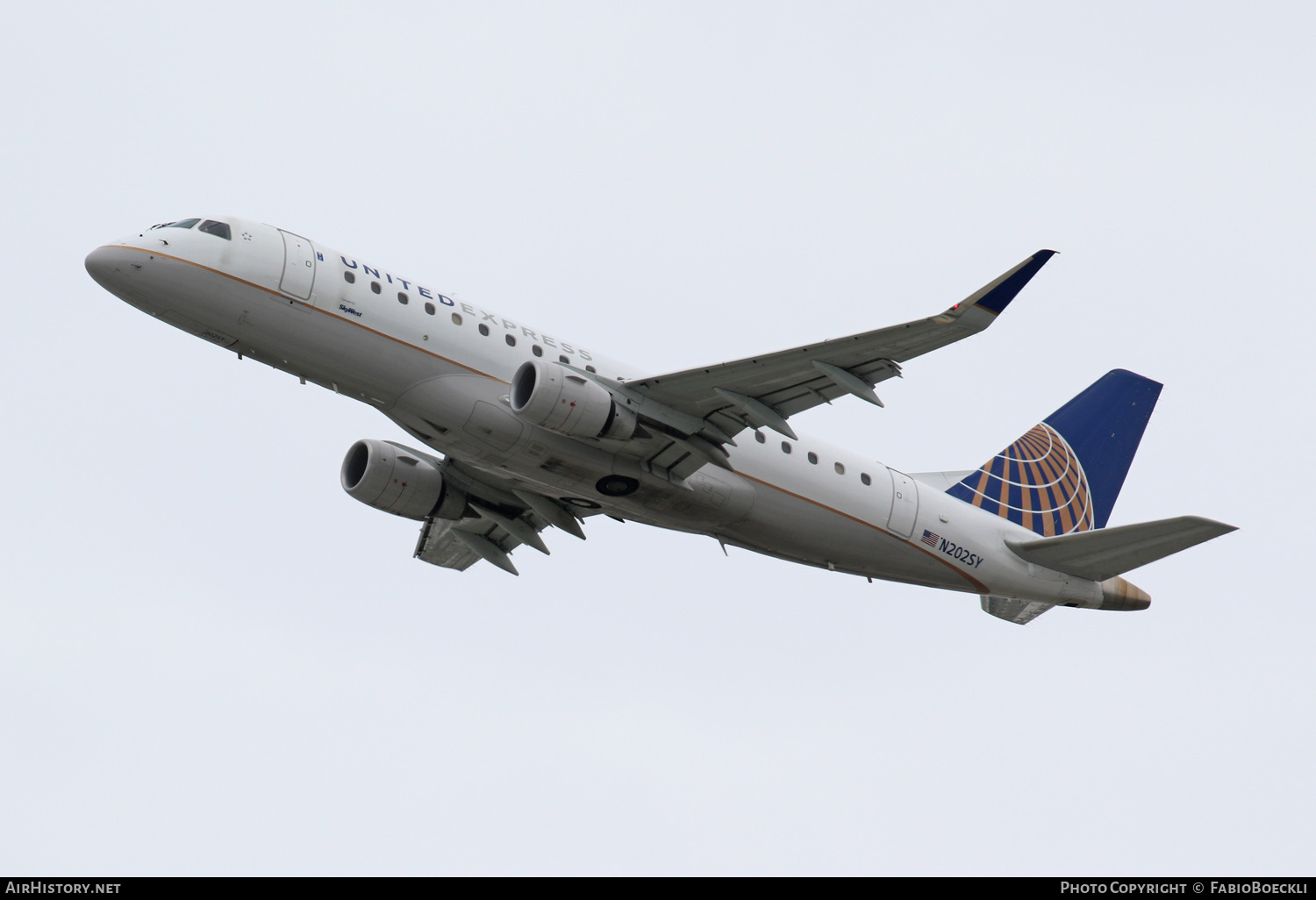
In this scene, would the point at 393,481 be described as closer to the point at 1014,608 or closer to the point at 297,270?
the point at 297,270

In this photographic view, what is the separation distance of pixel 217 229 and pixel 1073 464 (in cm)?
2224

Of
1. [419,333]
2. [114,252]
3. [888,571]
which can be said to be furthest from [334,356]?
[888,571]

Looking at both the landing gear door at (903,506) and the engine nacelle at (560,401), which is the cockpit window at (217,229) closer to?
the engine nacelle at (560,401)

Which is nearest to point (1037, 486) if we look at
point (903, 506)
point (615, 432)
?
point (903, 506)

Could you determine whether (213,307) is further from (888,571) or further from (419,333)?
(888,571)

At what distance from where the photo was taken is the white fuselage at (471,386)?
25141 millimetres

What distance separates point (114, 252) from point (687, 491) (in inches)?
478

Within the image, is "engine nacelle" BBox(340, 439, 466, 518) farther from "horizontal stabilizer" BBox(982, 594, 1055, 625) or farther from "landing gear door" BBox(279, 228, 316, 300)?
"horizontal stabilizer" BBox(982, 594, 1055, 625)

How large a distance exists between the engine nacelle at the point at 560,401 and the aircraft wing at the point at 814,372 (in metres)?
1.33

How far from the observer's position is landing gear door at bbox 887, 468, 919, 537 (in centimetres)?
3005

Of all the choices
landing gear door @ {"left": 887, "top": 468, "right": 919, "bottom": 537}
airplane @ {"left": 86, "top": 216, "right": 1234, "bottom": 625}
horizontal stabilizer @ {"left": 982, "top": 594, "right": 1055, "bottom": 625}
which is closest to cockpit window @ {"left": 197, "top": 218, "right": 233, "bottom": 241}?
airplane @ {"left": 86, "top": 216, "right": 1234, "bottom": 625}

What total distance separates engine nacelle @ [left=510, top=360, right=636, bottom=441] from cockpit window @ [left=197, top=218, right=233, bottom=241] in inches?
242

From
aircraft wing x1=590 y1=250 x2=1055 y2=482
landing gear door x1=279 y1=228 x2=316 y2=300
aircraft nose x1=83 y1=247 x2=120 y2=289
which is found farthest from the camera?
landing gear door x1=279 y1=228 x2=316 y2=300

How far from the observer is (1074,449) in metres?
35.5
